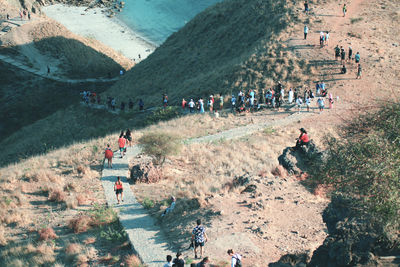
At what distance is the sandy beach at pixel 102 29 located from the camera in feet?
256

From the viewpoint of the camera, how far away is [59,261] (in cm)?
1486

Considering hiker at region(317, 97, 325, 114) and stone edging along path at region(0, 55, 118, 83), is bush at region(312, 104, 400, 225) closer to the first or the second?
hiker at region(317, 97, 325, 114)

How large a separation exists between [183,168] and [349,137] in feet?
37.1

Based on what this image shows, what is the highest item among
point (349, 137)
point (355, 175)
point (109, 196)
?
point (349, 137)

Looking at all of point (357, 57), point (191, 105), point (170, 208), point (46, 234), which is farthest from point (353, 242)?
point (357, 57)

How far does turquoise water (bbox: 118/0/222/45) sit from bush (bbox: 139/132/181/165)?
6138cm

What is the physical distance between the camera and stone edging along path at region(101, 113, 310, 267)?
1423cm

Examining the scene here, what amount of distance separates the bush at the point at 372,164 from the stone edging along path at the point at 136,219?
6.06m

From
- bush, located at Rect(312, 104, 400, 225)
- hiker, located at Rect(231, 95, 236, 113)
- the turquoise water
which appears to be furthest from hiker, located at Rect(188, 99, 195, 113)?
the turquoise water

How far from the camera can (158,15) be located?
94938 mm

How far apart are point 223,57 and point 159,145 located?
26.7 m

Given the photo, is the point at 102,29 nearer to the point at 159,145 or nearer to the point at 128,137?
the point at 128,137

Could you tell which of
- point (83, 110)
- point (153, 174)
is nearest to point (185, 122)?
point (153, 174)

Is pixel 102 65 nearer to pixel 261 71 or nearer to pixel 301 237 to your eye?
pixel 261 71
